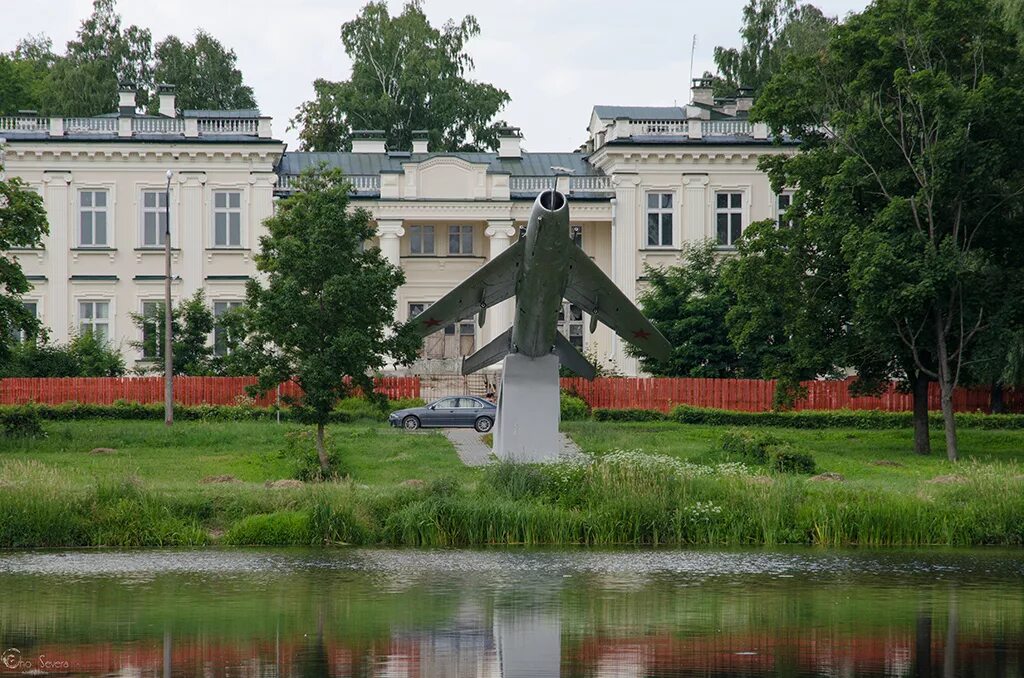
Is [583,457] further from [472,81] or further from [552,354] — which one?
[472,81]

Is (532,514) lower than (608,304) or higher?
lower

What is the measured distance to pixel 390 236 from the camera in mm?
59156

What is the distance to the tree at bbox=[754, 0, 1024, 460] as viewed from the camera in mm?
37750

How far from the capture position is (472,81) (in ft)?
259

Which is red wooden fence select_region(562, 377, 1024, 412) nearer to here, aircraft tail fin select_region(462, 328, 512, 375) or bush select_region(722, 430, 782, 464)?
bush select_region(722, 430, 782, 464)

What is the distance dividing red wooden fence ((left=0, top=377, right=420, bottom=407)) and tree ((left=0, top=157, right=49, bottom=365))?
10.3 meters

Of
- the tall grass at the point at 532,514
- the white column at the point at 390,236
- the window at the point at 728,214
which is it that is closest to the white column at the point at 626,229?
the window at the point at 728,214

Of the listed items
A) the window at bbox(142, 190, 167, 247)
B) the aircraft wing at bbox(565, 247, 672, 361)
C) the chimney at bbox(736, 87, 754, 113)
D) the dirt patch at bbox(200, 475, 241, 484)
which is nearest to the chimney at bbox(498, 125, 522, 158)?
the chimney at bbox(736, 87, 754, 113)

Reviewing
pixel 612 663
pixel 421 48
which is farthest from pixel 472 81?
pixel 612 663

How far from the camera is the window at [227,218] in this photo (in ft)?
193

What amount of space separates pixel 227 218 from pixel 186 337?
755 centimetres

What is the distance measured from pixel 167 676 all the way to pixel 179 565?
8156 mm

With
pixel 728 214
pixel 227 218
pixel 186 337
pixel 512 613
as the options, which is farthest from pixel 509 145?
pixel 512 613

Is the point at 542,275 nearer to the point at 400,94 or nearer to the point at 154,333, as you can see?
the point at 154,333
